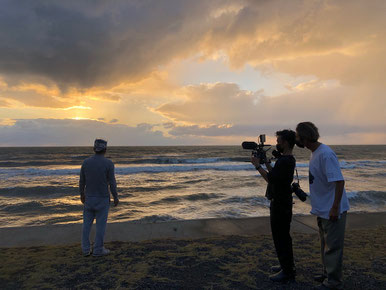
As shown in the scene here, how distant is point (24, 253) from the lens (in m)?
4.37

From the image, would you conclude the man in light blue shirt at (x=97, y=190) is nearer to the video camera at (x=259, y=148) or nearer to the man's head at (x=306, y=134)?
the video camera at (x=259, y=148)

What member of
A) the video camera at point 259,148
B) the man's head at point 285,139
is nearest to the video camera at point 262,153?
the video camera at point 259,148

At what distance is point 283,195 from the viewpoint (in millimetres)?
3020

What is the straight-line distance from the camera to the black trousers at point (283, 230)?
120 inches

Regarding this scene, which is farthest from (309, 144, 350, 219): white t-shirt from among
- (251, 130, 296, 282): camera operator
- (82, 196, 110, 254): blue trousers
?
(82, 196, 110, 254): blue trousers

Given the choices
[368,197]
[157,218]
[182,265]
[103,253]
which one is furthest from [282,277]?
[368,197]

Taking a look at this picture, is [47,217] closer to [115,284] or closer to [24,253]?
[24,253]

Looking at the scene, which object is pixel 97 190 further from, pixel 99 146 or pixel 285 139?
pixel 285 139

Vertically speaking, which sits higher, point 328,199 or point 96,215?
point 328,199

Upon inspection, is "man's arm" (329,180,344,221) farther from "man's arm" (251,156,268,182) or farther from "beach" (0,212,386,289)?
"beach" (0,212,386,289)

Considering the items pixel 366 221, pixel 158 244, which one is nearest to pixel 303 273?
pixel 158 244

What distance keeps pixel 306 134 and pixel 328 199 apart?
30.8 inches

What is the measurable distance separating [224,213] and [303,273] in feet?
15.9

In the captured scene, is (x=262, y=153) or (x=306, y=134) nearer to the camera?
(x=306, y=134)
